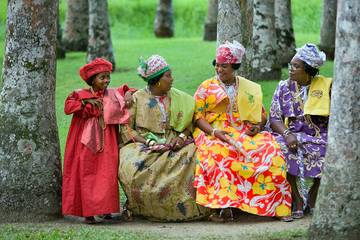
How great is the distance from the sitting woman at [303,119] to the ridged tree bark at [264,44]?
7661 millimetres

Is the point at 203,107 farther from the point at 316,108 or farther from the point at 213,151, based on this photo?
the point at 316,108

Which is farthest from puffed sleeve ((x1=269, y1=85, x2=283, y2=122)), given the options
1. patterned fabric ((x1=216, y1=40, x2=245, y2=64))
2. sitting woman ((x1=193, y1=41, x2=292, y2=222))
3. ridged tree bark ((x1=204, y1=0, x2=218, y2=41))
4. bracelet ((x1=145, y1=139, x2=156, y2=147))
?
ridged tree bark ((x1=204, y1=0, x2=218, y2=41))

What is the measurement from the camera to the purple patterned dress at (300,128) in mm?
8516

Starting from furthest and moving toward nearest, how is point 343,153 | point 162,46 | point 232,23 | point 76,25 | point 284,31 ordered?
point 162,46 < point 76,25 < point 284,31 < point 232,23 < point 343,153

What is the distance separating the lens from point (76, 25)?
24688 mm

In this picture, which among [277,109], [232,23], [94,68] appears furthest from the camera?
[232,23]

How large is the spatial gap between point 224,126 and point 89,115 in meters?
1.34

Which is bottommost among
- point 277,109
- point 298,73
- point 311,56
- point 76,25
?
point 76,25

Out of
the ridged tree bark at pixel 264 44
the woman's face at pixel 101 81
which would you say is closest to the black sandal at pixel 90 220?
the woman's face at pixel 101 81

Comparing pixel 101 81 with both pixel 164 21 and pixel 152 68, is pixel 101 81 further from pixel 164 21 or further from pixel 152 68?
pixel 164 21

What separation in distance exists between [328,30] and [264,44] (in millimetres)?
4007

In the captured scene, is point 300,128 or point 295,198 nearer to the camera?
point 295,198

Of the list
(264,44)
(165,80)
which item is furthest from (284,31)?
(165,80)

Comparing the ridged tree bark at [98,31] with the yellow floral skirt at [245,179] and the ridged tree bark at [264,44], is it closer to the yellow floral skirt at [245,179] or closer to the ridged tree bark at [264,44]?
the ridged tree bark at [264,44]
